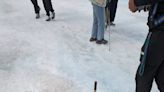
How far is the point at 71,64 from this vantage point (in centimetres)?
613

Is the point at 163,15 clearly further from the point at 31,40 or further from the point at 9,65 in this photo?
the point at 31,40

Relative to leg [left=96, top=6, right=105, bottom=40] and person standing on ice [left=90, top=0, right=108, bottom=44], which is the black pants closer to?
person standing on ice [left=90, top=0, right=108, bottom=44]

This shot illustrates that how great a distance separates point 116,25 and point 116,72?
9.37 feet

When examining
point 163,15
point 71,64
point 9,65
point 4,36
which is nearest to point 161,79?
point 163,15

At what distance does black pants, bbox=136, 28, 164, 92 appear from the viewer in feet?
11.5

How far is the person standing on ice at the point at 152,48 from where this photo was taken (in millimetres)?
3412

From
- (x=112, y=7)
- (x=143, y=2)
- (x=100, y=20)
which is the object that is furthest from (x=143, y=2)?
(x=112, y=7)

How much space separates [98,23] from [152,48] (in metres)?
3.52

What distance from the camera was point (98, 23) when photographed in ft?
23.0

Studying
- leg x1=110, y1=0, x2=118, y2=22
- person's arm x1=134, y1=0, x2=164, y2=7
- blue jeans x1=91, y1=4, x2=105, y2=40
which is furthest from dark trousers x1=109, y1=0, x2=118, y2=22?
person's arm x1=134, y1=0, x2=164, y2=7

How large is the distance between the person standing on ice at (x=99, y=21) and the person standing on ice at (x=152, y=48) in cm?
315

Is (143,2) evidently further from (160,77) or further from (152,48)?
(160,77)

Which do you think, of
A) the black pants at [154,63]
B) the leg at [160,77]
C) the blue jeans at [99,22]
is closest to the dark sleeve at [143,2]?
the black pants at [154,63]

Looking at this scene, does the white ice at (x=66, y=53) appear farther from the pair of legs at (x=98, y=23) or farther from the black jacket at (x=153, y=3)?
the black jacket at (x=153, y=3)
